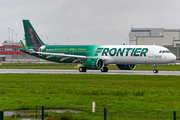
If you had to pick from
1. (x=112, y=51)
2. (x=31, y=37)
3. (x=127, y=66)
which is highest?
(x=31, y=37)

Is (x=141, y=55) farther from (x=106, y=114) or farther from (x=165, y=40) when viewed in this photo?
(x=165, y=40)

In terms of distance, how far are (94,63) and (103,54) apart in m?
3.50

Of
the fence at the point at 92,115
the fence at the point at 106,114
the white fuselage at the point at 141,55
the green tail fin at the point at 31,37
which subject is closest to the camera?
the fence at the point at 92,115

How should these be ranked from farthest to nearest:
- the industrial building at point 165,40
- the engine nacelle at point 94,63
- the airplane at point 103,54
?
the industrial building at point 165,40
the engine nacelle at point 94,63
the airplane at point 103,54

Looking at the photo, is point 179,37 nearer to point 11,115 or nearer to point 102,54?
point 102,54

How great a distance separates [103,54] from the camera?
55.1 meters

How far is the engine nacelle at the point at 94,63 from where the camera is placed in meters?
52.5

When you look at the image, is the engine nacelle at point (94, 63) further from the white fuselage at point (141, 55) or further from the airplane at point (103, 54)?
the white fuselage at point (141, 55)

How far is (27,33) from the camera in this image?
65.9m

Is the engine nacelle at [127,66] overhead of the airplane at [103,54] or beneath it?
beneath

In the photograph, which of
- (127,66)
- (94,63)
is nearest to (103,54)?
(94,63)

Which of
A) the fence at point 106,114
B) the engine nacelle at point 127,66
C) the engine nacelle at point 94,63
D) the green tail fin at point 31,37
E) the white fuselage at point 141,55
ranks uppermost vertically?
the green tail fin at point 31,37

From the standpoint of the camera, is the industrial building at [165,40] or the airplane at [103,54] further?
the industrial building at [165,40]

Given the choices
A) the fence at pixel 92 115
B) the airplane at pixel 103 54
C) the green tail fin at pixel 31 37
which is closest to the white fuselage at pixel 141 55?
the airplane at pixel 103 54
